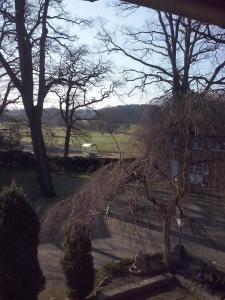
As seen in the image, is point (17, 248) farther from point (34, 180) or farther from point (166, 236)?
point (34, 180)

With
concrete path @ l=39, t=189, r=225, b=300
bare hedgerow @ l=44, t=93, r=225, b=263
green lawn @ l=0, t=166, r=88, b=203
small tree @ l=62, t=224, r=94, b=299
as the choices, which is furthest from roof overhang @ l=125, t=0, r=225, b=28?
green lawn @ l=0, t=166, r=88, b=203

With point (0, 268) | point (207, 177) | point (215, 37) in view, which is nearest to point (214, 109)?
point (207, 177)

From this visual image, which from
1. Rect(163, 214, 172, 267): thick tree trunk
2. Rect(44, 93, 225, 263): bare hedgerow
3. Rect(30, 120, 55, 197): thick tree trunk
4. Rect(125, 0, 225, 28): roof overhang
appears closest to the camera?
Rect(125, 0, 225, 28): roof overhang

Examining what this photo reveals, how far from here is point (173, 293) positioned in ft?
27.4

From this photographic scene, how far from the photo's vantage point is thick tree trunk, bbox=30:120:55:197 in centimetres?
2033

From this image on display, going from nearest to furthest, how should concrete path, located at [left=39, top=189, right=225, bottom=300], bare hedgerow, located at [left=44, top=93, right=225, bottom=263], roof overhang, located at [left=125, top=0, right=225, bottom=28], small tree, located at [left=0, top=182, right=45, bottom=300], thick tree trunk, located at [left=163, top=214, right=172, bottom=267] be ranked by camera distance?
roof overhang, located at [left=125, top=0, right=225, bottom=28], small tree, located at [left=0, top=182, right=45, bottom=300], bare hedgerow, located at [left=44, top=93, right=225, bottom=263], thick tree trunk, located at [left=163, top=214, right=172, bottom=267], concrete path, located at [left=39, top=189, right=225, bottom=300]

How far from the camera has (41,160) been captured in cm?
2069

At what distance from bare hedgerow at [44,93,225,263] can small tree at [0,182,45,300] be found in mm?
1067

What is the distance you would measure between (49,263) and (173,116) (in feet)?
17.9

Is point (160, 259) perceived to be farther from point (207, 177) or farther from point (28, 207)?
point (28, 207)

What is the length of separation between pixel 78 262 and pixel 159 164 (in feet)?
7.54

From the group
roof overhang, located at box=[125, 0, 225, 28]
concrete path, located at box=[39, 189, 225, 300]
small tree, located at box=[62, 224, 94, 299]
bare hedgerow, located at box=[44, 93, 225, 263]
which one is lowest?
concrete path, located at box=[39, 189, 225, 300]

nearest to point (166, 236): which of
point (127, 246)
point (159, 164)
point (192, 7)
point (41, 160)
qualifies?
point (159, 164)

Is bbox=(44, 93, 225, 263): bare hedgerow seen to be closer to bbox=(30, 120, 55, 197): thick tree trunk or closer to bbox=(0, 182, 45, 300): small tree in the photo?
bbox=(0, 182, 45, 300): small tree
